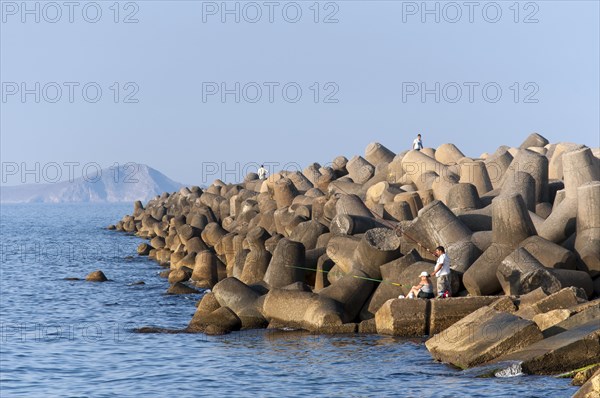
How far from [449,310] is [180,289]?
37.3ft

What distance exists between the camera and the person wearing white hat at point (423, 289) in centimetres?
1939

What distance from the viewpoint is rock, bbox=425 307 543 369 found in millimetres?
15789

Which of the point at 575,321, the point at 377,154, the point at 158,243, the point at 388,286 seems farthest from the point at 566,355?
the point at 158,243

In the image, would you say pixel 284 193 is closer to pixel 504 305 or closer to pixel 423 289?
pixel 423 289

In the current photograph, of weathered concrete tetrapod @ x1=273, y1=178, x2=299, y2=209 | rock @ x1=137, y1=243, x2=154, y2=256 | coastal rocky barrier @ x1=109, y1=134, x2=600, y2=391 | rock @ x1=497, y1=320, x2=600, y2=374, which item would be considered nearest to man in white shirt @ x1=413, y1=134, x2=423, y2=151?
weathered concrete tetrapod @ x1=273, y1=178, x2=299, y2=209

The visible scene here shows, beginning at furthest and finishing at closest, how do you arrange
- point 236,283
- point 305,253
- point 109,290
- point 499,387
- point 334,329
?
point 109,290 < point 305,253 < point 236,283 < point 334,329 < point 499,387

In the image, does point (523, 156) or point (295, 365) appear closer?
point (295, 365)

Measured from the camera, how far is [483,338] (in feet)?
52.5

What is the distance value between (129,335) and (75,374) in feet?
13.2

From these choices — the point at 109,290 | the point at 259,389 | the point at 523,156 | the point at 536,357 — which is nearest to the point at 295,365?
the point at 259,389

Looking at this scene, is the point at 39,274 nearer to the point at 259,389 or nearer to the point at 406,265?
the point at 406,265

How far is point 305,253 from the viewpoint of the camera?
77.0 ft

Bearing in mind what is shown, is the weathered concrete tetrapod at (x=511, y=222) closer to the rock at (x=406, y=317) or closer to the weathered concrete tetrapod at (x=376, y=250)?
the weathered concrete tetrapod at (x=376, y=250)

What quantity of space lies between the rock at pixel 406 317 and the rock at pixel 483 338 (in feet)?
5.96
